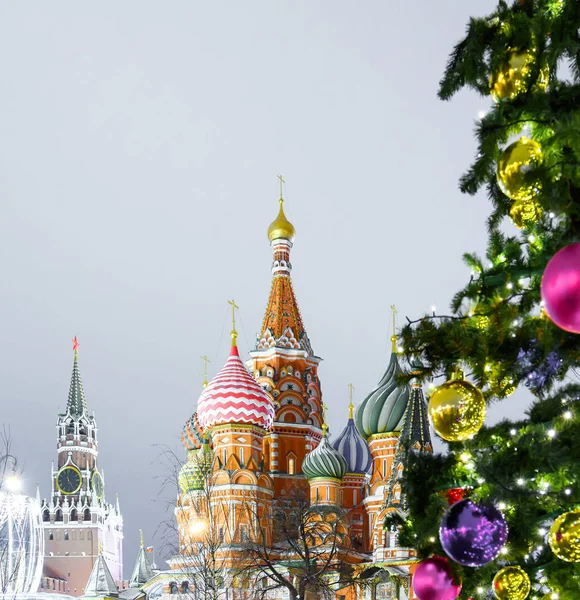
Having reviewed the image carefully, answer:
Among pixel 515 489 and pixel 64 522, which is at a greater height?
pixel 64 522

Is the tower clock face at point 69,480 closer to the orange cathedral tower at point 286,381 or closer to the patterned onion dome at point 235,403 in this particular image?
the orange cathedral tower at point 286,381

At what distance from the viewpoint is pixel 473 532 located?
141 inches

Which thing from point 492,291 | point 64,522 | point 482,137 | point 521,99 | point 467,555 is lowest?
point 467,555

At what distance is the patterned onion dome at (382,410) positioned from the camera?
88.7ft

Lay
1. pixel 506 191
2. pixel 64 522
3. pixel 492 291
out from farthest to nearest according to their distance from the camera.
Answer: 1. pixel 64 522
2. pixel 492 291
3. pixel 506 191

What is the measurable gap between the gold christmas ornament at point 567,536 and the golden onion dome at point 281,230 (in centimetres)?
2873

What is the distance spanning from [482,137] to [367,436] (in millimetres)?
24859

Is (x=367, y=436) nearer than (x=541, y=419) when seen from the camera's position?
No

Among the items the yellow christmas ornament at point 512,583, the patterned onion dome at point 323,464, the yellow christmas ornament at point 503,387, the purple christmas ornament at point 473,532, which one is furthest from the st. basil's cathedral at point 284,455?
the purple christmas ornament at point 473,532

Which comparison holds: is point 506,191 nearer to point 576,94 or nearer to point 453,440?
point 576,94

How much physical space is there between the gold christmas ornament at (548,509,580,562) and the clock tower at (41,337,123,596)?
229ft

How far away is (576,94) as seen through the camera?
3.24 meters

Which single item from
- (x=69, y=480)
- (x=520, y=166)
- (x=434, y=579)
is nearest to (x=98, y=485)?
(x=69, y=480)

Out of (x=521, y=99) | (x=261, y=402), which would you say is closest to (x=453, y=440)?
(x=521, y=99)
